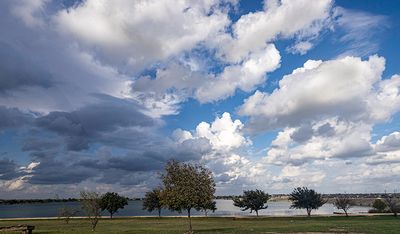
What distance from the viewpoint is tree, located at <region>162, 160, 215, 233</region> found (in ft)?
186

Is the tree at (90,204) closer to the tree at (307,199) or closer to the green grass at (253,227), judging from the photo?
the green grass at (253,227)

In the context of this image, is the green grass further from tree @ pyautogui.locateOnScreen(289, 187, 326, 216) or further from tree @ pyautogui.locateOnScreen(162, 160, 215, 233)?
tree @ pyautogui.locateOnScreen(289, 187, 326, 216)

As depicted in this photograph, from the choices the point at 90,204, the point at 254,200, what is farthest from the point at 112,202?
the point at 90,204

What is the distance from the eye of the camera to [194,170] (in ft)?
193

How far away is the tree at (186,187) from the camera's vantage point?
56719mm

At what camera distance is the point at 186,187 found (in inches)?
2238

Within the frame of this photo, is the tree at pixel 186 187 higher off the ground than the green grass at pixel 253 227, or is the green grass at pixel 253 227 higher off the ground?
the tree at pixel 186 187

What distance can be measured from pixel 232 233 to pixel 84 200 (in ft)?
95.3

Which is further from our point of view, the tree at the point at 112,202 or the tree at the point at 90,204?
the tree at the point at 112,202

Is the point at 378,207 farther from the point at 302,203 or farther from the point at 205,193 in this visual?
the point at 205,193

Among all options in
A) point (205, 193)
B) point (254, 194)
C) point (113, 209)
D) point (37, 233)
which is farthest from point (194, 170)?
point (113, 209)

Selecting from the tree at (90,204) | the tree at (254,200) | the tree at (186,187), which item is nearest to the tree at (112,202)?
the tree at (254,200)

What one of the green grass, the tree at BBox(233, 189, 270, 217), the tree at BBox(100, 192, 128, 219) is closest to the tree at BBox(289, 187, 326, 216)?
the tree at BBox(233, 189, 270, 217)

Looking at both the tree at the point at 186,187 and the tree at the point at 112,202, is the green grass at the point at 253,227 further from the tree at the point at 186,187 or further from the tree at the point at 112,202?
the tree at the point at 112,202
